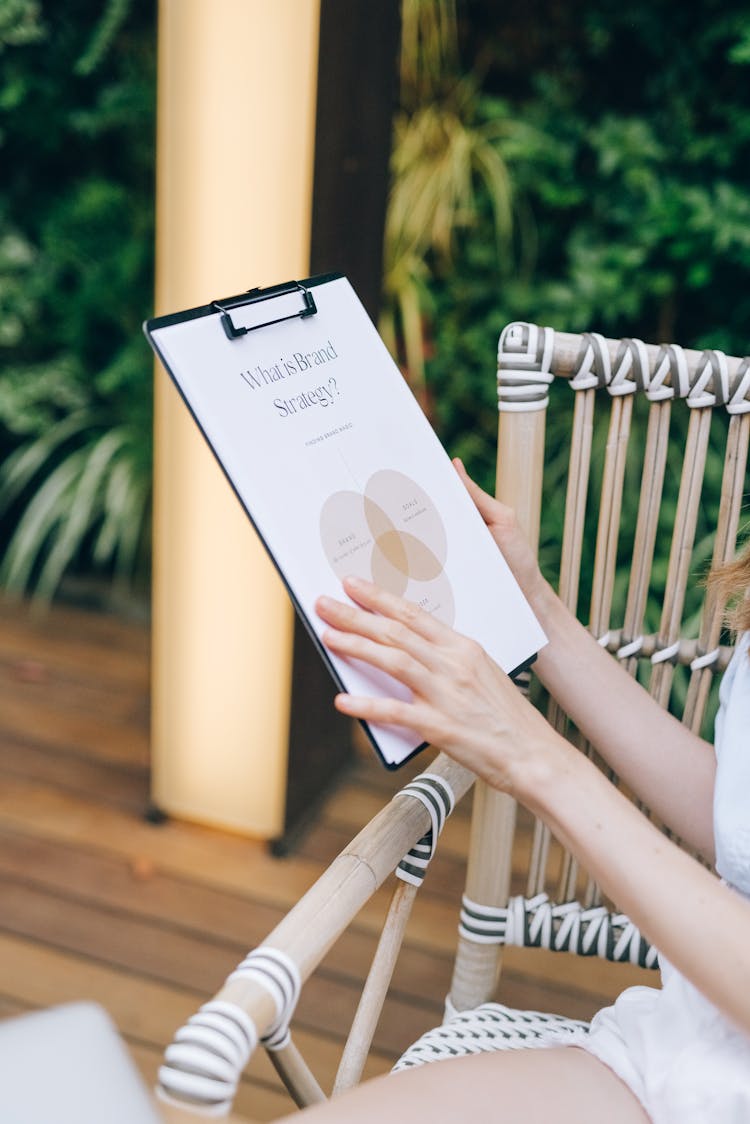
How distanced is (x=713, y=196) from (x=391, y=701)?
1915 mm

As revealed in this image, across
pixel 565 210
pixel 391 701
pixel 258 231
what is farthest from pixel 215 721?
pixel 565 210

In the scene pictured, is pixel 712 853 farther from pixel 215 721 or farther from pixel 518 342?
pixel 215 721

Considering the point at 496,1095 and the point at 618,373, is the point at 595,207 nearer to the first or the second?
the point at 618,373

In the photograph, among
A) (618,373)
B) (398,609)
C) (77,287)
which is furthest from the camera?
(77,287)

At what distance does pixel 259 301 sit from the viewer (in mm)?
770

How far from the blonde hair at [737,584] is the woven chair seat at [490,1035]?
13.7 inches

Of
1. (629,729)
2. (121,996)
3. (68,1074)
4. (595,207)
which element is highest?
(595,207)

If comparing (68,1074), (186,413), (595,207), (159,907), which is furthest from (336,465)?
(595,207)

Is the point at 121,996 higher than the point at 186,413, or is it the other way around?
the point at 186,413

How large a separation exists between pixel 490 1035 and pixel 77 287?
252cm

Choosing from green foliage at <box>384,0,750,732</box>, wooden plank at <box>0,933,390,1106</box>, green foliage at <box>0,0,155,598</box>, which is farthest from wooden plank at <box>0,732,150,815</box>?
green foliage at <box>384,0,750,732</box>

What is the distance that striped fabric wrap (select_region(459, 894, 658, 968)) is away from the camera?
0.99 meters

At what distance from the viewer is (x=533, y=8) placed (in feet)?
8.11

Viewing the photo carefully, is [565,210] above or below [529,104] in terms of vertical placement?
below
